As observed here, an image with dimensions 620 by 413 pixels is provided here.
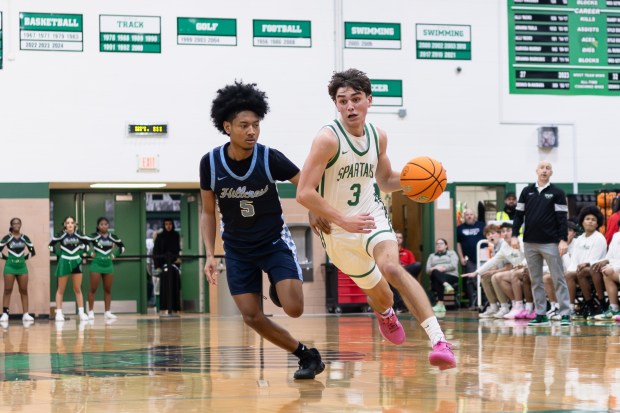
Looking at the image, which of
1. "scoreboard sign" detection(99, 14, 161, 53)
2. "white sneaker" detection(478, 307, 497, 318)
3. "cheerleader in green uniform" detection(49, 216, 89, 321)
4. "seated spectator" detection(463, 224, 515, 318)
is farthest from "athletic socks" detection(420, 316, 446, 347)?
"scoreboard sign" detection(99, 14, 161, 53)

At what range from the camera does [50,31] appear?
18391 mm

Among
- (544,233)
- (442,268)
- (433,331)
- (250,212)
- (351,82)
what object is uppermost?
(351,82)

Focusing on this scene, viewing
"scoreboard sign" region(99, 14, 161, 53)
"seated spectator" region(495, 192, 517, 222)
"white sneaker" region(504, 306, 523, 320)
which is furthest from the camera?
"scoreboard sign" region(99, 14, 161, 53)

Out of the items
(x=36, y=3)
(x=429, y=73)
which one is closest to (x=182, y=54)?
(x=36, y=3)

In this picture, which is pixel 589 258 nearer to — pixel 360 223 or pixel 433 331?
pixel 433 331

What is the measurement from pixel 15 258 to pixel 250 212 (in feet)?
39.8

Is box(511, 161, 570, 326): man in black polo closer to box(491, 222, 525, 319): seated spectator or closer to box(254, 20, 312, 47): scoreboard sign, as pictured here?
box(491, 222, 525, 319): seated spectator

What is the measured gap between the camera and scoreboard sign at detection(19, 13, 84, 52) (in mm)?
18328

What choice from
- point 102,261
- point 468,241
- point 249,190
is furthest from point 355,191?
point 468,241

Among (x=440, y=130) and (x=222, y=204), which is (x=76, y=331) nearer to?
(x=222, y=204)

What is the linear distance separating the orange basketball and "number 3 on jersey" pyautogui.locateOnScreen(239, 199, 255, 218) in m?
0.98

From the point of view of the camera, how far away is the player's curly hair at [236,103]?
251 inches

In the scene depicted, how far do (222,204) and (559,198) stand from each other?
6785 mm

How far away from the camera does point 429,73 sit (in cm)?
1983
